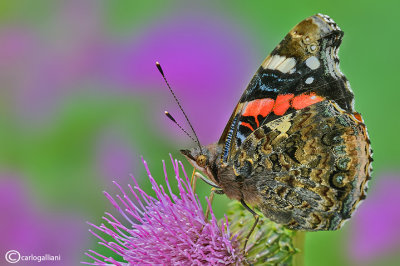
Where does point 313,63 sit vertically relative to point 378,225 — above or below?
above

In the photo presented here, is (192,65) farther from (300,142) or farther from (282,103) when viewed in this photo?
(300,142)

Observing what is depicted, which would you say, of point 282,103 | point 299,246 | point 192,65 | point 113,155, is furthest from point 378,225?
point 113,155

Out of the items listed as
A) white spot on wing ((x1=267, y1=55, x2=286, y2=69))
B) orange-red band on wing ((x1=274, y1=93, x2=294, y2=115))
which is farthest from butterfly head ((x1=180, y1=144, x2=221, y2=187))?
white spot on wing ((x1=267, y1=55, x2=286, y2=69))

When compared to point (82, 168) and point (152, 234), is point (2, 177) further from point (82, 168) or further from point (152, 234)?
point (152, 234)

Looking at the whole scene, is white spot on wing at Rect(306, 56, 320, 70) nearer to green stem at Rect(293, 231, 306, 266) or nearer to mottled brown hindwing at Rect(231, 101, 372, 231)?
mottled brown hindwing at Rect(231, 101, 372, 231)

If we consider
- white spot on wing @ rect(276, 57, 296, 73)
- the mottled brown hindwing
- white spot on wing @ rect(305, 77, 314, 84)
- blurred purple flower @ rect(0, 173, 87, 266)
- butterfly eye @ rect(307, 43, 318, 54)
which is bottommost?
blurred purple flower @ rect(0, 173, 87, 266)

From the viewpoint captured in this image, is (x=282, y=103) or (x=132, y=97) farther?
(x=132, y=97)

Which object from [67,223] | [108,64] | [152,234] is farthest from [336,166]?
[108,64]
